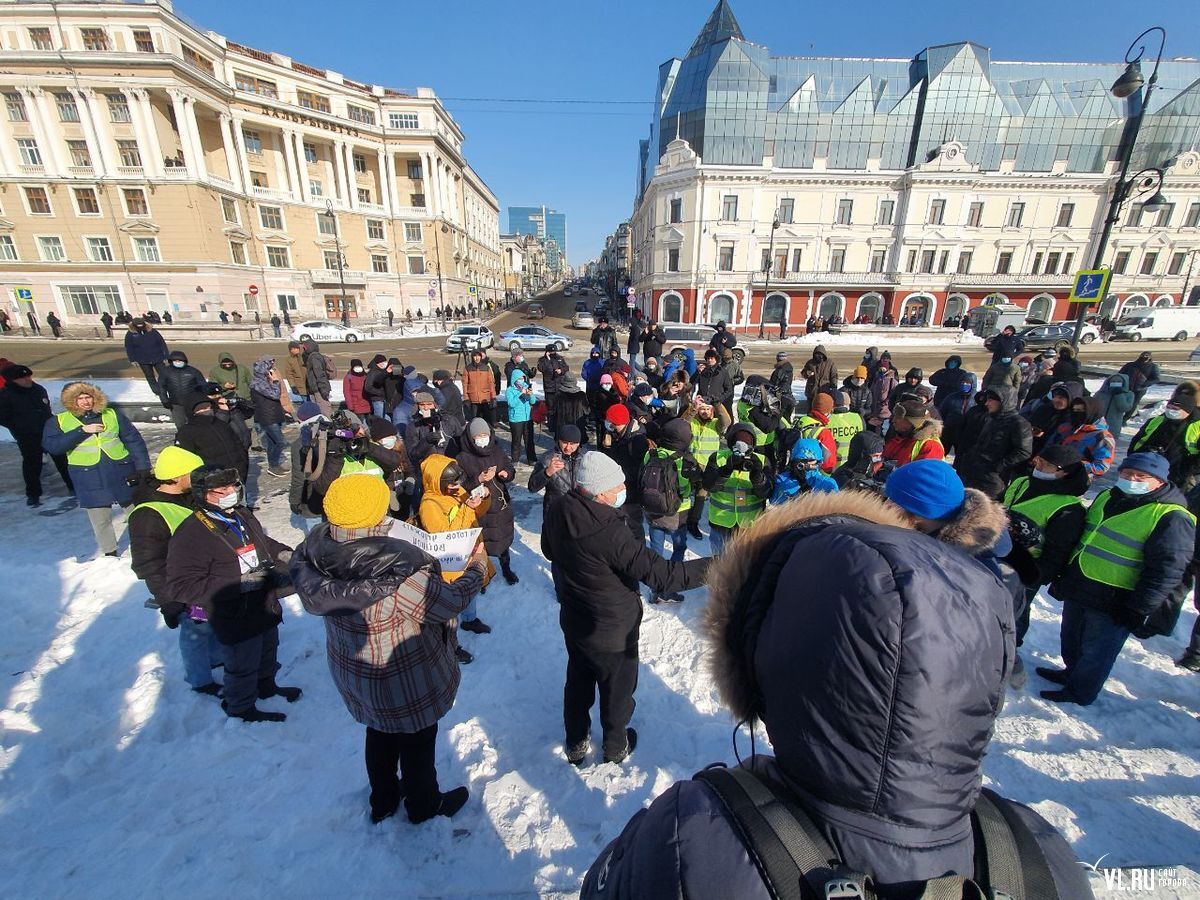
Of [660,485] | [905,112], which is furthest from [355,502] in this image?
[905,112]

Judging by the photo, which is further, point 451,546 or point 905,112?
point 905,112

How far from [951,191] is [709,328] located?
1078 inches

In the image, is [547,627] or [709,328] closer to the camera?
[547,627]

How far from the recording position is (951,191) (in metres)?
37.5

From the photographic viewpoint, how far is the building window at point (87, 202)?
36.2 meters

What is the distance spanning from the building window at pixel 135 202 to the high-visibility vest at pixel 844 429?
168 ft

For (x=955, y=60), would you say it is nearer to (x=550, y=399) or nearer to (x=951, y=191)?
(x=951, y=191)

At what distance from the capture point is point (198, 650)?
A: 3447mm

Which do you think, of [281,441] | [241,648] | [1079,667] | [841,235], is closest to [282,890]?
[241,648]

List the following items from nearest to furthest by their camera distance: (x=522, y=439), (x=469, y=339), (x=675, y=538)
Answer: (x=675, y=538) < (x=522, y=439) < (x=469, y=339)

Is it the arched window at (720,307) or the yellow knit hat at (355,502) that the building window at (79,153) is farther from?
the yellow knit hat at (355,502)

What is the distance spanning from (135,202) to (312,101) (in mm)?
19416

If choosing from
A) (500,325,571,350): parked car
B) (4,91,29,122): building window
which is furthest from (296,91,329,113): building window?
(500,325,571,350): parked car

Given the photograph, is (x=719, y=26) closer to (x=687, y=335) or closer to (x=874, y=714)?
(x=687, y=335)
